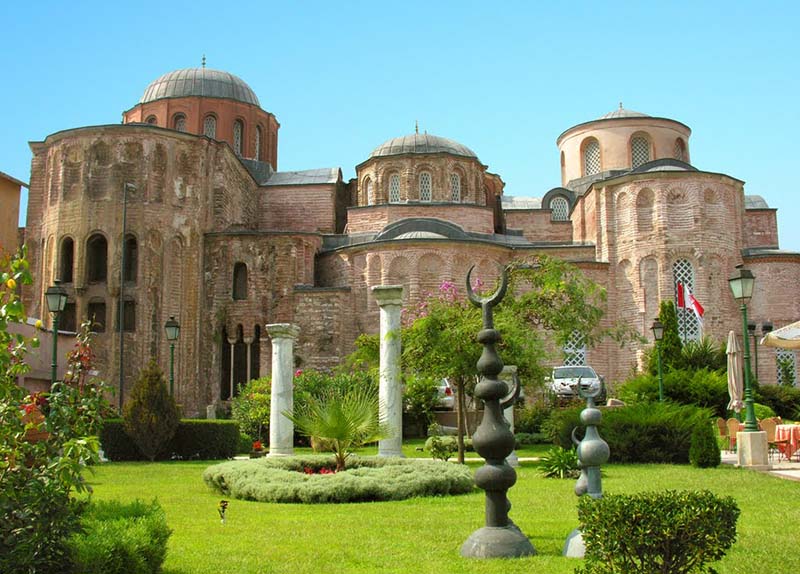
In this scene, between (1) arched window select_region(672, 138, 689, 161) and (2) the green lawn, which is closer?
(2) the green lawn

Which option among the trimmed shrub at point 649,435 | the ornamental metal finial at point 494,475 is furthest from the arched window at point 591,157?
the ornamental metal finial at point 494,475

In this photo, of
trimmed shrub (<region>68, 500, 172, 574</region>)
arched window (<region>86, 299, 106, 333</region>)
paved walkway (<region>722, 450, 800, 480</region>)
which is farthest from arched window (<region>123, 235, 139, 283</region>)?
trimmed shrub (<region>68, 500, 172, 574</region>)

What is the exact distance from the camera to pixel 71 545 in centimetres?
498

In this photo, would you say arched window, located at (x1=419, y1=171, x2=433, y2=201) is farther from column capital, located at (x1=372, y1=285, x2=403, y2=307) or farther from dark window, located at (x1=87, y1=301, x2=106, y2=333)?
column capital, located at (x1=372, y1=285, x2=403, y2=307)

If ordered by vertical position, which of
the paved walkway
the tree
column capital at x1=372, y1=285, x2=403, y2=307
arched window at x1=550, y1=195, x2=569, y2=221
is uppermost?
arched window at x1=550, y1=195, x2=569, y2=221

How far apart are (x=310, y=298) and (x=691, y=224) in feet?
44.6

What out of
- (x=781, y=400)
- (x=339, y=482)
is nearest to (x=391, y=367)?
(x=339, y=482)

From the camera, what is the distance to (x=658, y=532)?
4.78 m

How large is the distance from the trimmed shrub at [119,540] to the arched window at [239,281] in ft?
80.1

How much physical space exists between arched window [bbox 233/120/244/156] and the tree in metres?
20.8

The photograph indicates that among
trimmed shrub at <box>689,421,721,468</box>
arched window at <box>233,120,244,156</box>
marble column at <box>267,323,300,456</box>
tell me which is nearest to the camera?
trimmed shrub at <box>689,421,721,468</box>

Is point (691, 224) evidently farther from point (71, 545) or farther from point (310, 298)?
point (71, 545)

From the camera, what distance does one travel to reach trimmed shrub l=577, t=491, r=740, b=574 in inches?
189

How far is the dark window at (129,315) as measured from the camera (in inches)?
1139
